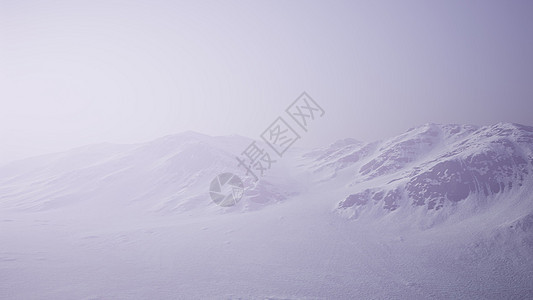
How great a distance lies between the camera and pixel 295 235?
77500 mm

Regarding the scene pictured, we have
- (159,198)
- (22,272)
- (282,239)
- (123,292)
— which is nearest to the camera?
(123,292)

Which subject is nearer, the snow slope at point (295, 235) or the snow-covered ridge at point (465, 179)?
the snow slope at point (295, 235)

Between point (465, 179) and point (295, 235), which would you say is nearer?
point (295, 235)

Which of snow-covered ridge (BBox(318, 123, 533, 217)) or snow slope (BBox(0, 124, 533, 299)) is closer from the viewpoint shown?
snow slope (BBox(0, 124, 533, 299))

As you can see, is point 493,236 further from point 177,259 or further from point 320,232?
point 177,259

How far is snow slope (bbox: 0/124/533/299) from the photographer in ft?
161

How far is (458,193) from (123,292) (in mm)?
99307

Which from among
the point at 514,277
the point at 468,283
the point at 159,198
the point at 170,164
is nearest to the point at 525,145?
the point at 514,277

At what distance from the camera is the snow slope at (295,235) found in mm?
49031

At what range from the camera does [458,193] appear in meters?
86.5

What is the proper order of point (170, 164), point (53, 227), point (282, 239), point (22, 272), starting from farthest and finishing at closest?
Result: point (170, 164)
point (53, 227)
point (282, 239)
point (22, 272)

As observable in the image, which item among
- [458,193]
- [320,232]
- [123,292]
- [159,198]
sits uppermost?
[159,198]

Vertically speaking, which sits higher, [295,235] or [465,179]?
[295,235]

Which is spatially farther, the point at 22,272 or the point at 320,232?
the point at 320,232
